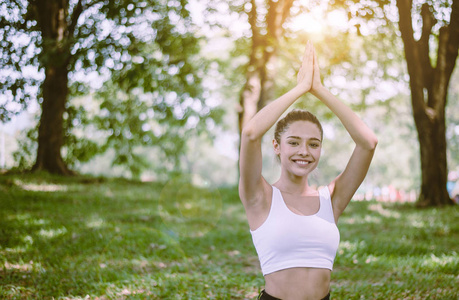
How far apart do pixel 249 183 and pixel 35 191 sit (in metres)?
10.0

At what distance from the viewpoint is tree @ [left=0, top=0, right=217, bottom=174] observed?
872 cm

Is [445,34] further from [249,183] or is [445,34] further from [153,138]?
[153,138]

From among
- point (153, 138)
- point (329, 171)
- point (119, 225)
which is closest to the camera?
point (119, 225)

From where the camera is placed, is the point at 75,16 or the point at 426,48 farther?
the point at 75,16

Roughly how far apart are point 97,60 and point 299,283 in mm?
7019

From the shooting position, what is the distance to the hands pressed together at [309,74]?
2816mm

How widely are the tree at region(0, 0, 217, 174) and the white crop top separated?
6374 millimetres

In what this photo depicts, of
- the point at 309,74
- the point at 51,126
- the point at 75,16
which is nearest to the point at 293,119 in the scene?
the point at 309,74

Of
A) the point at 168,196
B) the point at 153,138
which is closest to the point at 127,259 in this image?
the point at 168,196

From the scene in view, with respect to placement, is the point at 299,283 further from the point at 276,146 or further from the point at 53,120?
the point at 53,120

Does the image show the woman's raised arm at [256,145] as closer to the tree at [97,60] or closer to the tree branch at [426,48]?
the tree at [97,60]

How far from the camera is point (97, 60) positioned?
840cm

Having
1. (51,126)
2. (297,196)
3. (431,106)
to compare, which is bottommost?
(297,196)

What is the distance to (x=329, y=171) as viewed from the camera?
65.4 m
